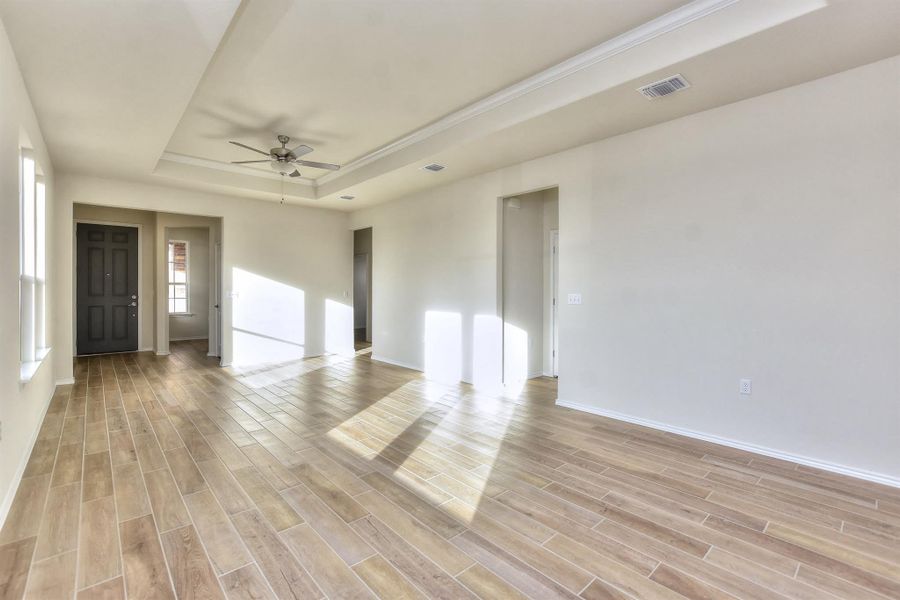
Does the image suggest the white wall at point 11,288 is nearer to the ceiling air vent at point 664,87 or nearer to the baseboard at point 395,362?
the ceiling air vent at point 664,87

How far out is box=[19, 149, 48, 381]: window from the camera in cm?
320

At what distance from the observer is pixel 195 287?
30.5 feet

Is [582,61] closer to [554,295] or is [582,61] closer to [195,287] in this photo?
[554,295]

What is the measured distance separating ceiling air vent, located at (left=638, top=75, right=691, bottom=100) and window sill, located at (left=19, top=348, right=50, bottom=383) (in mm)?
4720

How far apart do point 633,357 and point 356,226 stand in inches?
217

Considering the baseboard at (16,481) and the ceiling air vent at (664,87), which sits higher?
the ceiling air vent at (664,87)

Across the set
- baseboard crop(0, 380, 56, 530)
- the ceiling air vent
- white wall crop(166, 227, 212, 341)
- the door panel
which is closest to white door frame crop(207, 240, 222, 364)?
the door panel

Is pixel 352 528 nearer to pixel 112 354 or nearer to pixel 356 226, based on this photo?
pixel 356 226

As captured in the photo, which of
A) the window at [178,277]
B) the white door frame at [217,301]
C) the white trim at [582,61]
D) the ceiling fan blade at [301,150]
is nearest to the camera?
the white trim at [582,61]

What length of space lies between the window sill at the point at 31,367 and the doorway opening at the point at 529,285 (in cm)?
430

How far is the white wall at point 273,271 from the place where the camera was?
20.8 ft

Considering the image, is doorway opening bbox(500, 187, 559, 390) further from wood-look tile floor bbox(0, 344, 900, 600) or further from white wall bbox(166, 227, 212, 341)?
white wall bbox(166, 227, 212, 341)

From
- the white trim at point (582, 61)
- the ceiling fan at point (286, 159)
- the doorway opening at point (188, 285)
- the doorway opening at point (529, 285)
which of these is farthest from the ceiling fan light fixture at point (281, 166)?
the doorway opening at point (188, 285)

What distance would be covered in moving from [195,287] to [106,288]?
1.78 m
